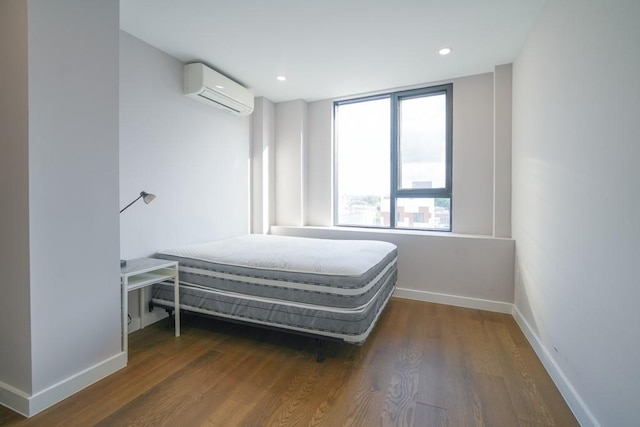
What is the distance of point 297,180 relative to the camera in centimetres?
404

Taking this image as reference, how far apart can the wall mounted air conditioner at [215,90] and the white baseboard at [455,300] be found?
9.24ft

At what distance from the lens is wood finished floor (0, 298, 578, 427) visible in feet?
4.79

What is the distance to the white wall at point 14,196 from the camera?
4.75 ft

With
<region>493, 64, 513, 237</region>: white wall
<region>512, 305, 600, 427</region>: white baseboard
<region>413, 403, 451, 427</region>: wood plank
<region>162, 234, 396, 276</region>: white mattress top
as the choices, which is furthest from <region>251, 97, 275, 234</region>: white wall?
<region>512, 305, 600, 427</region>: white baseboard

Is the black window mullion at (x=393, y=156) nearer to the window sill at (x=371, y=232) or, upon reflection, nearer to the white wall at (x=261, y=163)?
the window sill at (x=371, y=232)

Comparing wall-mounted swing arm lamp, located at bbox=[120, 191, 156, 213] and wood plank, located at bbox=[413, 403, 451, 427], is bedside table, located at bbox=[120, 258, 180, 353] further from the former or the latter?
wood plank, located at bbox=[413, 403, 451, 427]

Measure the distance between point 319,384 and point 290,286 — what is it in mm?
645

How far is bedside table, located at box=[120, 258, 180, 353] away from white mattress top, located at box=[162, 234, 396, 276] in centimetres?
19

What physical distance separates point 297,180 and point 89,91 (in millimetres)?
2577

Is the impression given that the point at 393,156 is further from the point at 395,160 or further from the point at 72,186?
the point at 72,186

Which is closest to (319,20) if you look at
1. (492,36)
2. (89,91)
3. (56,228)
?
(492,36)

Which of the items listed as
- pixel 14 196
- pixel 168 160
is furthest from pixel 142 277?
pixel 168 160

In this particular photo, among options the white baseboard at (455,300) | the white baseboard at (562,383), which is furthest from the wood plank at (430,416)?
the white baseboard at (455,300)

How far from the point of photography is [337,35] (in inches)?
94.5
